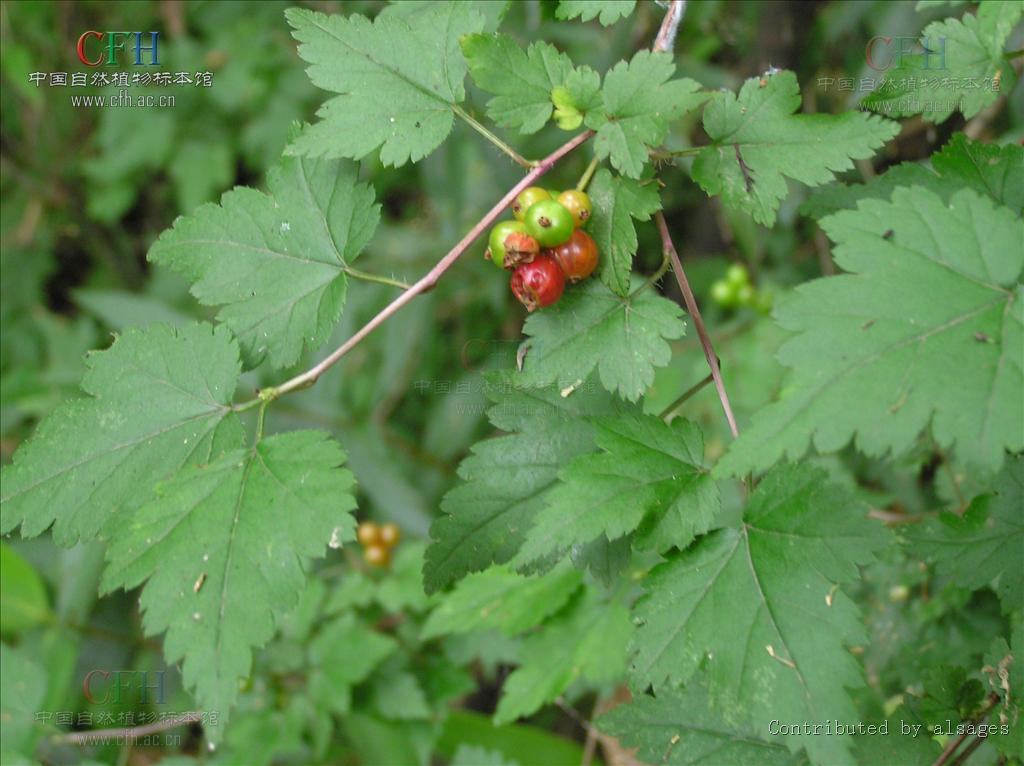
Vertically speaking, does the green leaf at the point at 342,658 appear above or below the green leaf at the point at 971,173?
below

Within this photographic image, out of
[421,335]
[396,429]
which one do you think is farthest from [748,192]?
[396,429]

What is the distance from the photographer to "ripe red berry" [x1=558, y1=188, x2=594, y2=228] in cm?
151

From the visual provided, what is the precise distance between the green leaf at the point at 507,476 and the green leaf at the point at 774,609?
0.98 ft

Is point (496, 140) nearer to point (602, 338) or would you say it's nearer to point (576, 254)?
point (576, 254)

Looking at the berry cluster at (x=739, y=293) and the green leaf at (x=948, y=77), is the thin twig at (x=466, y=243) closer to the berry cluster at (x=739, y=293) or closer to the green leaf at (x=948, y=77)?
the green leaf at (x=948, y=77)

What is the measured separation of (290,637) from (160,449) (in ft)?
4.56

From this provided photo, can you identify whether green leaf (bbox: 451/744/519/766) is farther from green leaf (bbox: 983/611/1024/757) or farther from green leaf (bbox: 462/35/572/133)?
green leaf (bbox: 462/35/572/133)

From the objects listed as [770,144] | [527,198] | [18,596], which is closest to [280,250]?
[527,198]

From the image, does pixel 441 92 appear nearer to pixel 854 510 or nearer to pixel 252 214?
pixel 252 214

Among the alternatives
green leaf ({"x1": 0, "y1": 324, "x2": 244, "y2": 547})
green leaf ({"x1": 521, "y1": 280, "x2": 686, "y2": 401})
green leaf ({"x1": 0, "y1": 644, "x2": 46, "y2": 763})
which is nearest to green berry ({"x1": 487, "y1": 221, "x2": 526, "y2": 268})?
green leaf ({"x1": 521, "y1": 280, "x2": 686, "y2": 401})

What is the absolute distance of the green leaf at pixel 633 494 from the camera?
1.35 metres

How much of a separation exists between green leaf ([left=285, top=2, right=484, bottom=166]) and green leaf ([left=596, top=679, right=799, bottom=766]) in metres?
1.19

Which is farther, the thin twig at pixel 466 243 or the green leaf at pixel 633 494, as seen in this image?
the thin twig at pixel 466 243

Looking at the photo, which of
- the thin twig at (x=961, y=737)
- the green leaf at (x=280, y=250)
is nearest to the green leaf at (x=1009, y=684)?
the thin twig at (x=961, y=737)
